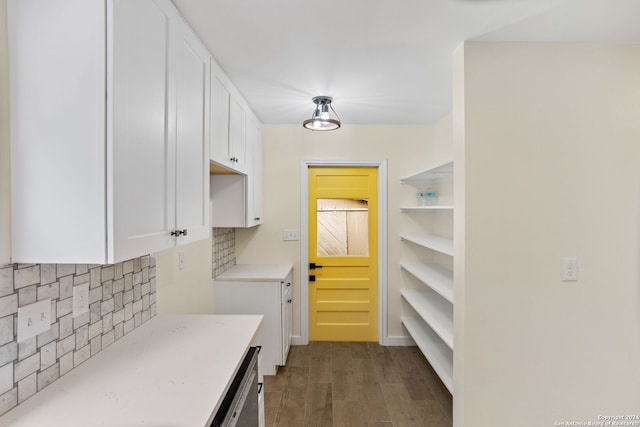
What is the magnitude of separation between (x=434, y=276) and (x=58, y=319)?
2491 mm

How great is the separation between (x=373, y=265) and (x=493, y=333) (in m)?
1.75

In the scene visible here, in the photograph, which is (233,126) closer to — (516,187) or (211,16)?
(211,16)

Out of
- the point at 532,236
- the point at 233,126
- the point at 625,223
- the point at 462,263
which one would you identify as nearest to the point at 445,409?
the point at 462,263

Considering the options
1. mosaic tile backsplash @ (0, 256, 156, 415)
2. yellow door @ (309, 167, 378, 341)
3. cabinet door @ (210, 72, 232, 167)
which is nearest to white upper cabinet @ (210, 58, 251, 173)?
cabinet door @ (210, 72, 232, 167)

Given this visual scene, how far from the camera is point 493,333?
66.8 inches

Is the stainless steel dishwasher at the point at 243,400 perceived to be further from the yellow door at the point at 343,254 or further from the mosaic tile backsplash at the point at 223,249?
the yellow door at the point at 343,254

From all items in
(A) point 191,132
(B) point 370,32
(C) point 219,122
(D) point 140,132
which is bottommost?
(D) point 140,132

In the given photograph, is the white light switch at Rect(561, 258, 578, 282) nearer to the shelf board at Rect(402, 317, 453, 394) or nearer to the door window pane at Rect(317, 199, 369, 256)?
the shelf board at Rect(402, 317, 453, 394)

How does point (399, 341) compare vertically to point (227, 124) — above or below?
below

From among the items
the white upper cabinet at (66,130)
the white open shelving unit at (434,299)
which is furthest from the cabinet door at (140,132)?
the white open shelving unit at (434,299)

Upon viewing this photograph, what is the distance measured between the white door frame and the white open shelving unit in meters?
0.20

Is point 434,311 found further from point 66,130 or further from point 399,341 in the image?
point 66,130

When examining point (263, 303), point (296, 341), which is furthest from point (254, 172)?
point (296, 341)

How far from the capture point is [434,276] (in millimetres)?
2715
